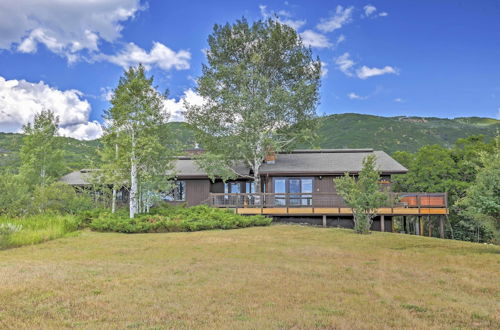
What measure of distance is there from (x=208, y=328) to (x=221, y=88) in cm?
2072

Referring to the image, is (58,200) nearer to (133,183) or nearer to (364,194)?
(133,183)

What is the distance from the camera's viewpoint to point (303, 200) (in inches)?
839

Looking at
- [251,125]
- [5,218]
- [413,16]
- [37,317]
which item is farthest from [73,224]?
[413,16]

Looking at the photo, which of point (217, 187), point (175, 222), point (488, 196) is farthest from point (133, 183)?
point (488, 196)

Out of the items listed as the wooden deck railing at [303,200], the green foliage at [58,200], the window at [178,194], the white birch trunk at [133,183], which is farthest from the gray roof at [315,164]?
the green foliage at [58,200]

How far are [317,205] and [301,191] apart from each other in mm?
2295

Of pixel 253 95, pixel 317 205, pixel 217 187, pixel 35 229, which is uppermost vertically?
pixel 253 95

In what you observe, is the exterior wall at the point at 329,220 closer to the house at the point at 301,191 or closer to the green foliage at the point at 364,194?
the house at the point at 301,191

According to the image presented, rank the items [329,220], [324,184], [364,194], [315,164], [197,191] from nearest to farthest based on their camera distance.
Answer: [364,194], [329,220], [324,184], [315,164], [197,191]

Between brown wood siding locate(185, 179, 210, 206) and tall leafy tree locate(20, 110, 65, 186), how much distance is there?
905cm

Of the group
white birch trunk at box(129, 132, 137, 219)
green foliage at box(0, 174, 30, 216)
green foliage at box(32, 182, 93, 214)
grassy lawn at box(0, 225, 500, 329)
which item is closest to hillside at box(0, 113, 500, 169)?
green foliage at box(32, 182, 93, 214)

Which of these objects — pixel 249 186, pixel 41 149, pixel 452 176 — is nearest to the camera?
pixel 41 149

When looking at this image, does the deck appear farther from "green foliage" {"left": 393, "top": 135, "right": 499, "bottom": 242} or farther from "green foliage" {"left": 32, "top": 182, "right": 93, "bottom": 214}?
"green foliage" {"left": 32, "top": 182, "right": 93, "bottom": 214}

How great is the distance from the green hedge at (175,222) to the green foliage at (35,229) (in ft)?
4.04
